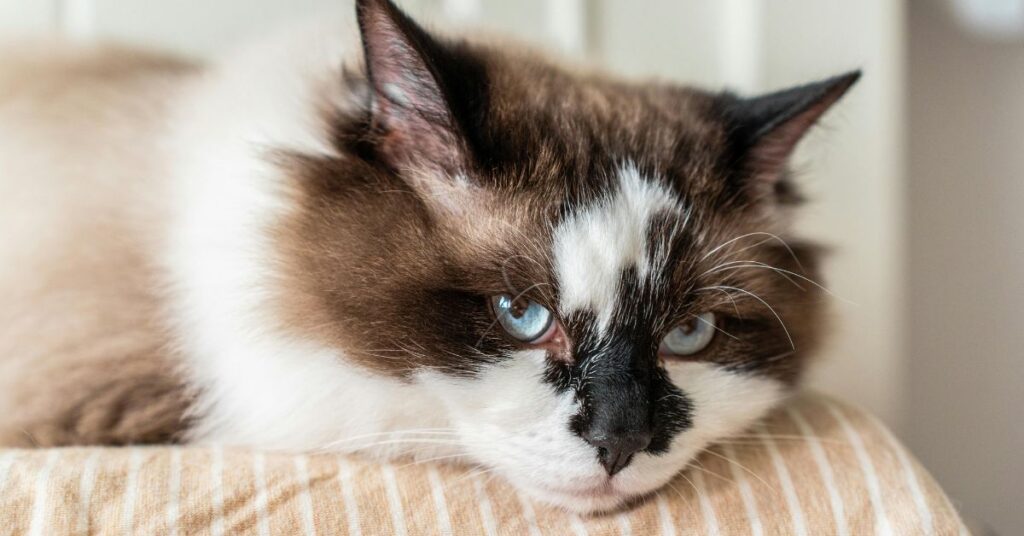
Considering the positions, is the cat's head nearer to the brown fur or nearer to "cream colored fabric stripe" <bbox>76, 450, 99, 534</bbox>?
the brown fur

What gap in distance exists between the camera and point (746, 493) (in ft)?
3.27

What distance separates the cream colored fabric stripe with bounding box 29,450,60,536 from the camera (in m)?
0.82

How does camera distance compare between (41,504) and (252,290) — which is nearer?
(41,504)

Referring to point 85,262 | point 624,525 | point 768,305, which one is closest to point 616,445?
point 624,525

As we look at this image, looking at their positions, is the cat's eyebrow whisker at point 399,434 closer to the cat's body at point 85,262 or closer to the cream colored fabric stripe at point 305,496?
the cream colored fabric stripe at point 305,496

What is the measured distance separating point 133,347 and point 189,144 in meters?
0.31

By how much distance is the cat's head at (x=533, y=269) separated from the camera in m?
0.93

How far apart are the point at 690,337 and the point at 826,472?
230 mm

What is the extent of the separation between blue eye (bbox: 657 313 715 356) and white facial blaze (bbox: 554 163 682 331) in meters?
0.11

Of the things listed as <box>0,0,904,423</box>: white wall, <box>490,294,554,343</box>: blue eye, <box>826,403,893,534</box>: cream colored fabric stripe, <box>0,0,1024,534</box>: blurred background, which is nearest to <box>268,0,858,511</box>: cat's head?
<box>490,294,554,343</box>: blue eye

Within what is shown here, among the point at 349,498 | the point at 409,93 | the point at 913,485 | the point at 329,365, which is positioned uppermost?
the point at 409,93

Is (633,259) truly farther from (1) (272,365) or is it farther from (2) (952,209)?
(2) (952,209)

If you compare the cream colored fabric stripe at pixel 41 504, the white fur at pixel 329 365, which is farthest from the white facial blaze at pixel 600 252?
the cream colored fabric stripe at pixel 41 504

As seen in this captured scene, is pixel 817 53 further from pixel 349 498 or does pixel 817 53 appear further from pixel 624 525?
pixel 349 498
